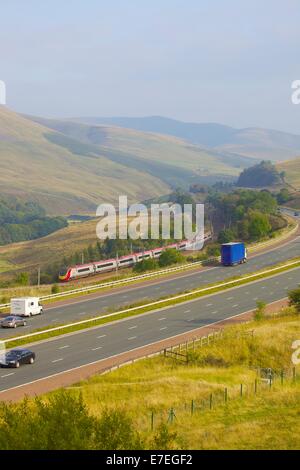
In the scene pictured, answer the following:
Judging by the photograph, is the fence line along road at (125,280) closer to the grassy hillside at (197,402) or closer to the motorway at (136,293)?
the motorway at (136,293)

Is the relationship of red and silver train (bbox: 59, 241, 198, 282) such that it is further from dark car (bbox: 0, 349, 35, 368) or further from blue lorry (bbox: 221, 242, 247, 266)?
dark car (bbox: 0, 349, 35, 368)

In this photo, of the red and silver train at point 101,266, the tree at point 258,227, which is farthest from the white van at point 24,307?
the tree at point 258,227

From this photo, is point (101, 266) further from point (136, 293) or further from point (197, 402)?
point (197, 402)

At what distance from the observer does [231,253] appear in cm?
9506

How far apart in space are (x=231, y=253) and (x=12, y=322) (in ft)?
149

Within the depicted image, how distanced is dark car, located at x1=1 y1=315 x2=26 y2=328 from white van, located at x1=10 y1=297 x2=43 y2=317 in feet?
12.7

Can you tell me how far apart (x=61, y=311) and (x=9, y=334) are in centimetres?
1161

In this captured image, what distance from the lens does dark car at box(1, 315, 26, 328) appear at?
183 feet

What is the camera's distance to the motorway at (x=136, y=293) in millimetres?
59469

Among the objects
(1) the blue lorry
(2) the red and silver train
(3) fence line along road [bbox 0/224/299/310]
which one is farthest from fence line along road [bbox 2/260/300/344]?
(2) the red and silver train

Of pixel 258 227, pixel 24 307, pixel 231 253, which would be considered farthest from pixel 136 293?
pixel 258 227

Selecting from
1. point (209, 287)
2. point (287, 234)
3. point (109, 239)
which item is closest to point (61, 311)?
point (209, 287)

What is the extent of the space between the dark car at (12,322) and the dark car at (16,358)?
12005 mm
